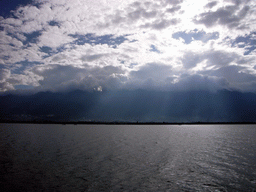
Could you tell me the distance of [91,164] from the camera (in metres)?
31.7

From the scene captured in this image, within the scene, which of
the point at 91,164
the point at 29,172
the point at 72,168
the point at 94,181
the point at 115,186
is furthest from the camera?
the point at 91,164

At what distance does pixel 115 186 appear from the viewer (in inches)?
839

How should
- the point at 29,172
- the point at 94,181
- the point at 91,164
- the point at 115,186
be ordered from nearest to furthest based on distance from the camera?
the point at 115,186, the point at 94,181, the point at 29,172, the point at 91,164

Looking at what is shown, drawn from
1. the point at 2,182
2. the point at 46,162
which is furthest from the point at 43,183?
the point at 46,162

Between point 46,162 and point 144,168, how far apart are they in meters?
18.7

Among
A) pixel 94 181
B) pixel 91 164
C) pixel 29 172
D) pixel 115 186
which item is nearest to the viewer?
pixel 115 186

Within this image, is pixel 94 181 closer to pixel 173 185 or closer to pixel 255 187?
pixel 173 185

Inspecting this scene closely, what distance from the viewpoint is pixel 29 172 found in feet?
86.7

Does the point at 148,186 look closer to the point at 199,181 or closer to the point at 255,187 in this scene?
the point at 199,181

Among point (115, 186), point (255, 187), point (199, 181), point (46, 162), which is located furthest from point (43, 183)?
point (255, 187)

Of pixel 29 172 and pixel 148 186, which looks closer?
pixel 148 186

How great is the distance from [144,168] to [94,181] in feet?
32.7

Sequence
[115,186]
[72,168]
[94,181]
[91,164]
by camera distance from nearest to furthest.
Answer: [115,186]
[94,181]
[72,168]
[91,164]

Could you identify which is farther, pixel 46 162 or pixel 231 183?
pixel 46 162
